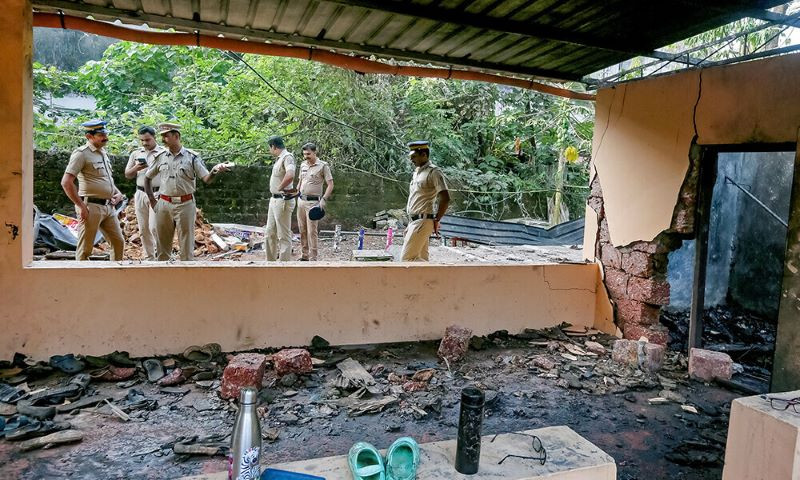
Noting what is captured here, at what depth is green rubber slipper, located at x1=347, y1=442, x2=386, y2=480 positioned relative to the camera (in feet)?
4.61

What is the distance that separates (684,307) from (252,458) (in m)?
6.21

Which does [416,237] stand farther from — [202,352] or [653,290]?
[202,352]

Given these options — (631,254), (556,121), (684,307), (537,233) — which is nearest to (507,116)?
(556,121)

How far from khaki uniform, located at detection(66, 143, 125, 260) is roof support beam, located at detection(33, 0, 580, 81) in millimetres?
2005

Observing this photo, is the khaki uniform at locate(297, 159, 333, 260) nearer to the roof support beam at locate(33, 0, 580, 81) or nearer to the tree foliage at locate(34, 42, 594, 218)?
the roof support beam at locate(33, 0, 580, 81)

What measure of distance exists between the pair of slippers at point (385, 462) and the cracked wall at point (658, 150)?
3858 mm

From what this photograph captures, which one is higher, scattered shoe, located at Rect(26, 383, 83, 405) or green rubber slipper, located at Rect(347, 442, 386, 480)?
green rubber slipper, located at Rect(347, 442, 386, 480)

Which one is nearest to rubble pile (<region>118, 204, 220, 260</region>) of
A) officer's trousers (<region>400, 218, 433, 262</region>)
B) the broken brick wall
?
officer's trousers (<region>400, 218, 433, 262</region>)

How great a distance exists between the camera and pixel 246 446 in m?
1.37

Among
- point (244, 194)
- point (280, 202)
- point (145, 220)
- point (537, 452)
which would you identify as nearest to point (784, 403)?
point (537, 452)

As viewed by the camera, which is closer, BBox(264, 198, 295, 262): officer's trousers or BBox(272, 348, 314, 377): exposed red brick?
BBox(272, 348, 314, 377): exposed red brick

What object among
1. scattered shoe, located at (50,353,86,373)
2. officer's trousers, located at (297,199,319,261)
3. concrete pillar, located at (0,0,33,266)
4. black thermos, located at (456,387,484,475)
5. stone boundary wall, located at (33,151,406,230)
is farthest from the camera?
stone boundary wall, located at (33,151,406,230)

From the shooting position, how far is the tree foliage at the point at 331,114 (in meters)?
11.9

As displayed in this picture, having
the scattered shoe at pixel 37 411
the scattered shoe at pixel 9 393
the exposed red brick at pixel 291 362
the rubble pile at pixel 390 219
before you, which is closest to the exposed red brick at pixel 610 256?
the exposed red brick at pixel 291 362
